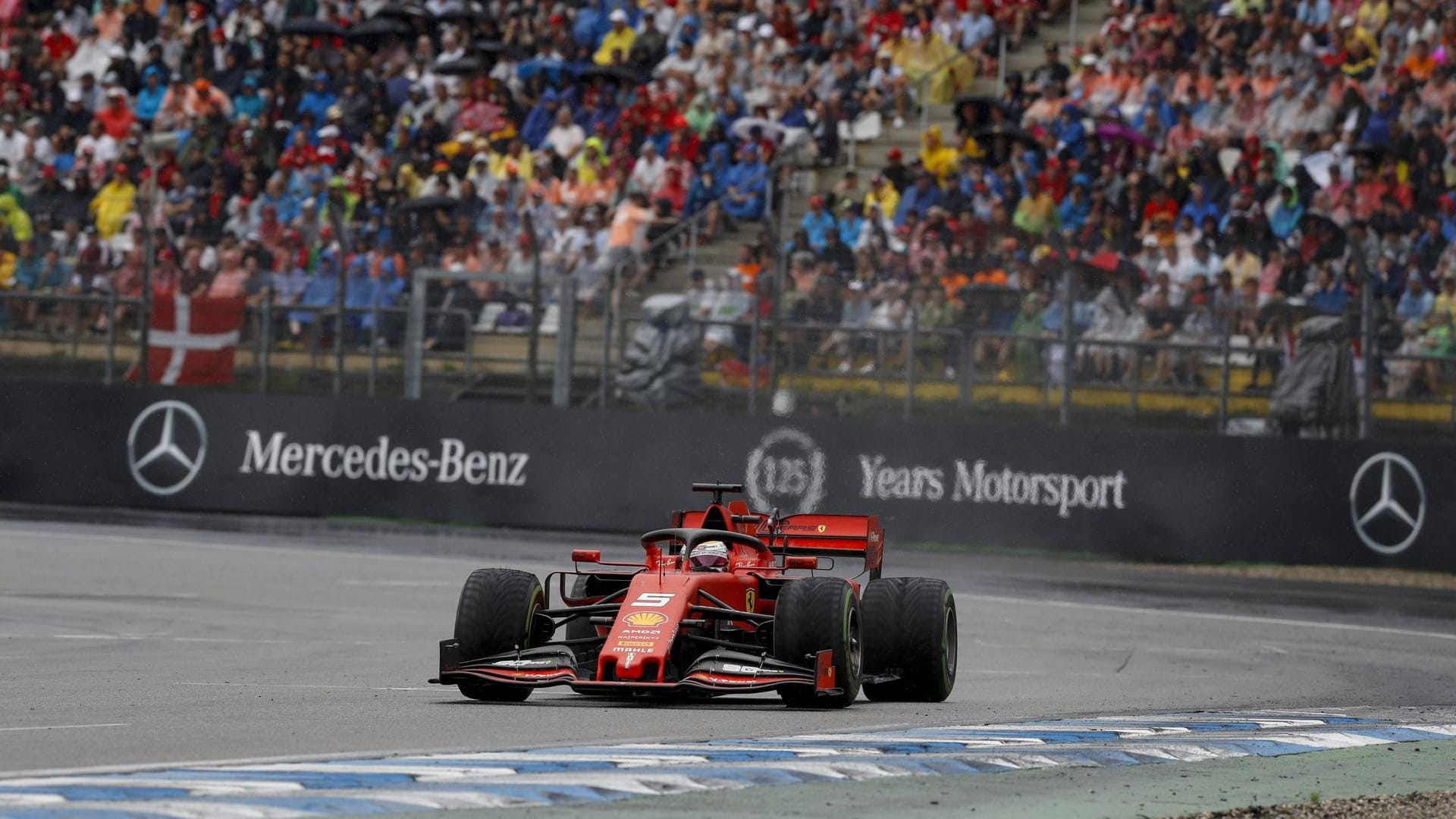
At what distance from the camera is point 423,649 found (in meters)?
12.5

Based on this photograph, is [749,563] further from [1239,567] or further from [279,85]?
[279,85]

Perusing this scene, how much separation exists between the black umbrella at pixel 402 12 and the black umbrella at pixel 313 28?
0.66 metres

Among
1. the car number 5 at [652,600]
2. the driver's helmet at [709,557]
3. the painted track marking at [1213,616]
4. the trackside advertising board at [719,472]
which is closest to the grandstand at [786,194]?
the trackside advertising board at [719,472]

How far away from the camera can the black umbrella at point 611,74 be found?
27094 mm

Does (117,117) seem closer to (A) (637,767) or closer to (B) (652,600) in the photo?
(B) (652,600)

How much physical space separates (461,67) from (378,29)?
6.64ft

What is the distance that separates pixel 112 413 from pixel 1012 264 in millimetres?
10553

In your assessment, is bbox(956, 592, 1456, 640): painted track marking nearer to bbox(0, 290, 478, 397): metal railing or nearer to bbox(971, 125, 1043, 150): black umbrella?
bbox(0, 290, 478, 397): metal railing

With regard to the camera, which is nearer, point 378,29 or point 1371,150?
point 1371,150

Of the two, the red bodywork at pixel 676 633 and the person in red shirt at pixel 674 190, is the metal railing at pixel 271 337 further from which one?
the red bodywork at pixel 676 633

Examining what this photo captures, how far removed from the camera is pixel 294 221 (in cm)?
2484

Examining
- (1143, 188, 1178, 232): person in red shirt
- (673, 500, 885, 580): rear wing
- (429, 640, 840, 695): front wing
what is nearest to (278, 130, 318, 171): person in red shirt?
(1143, 188, 1178, 232): person in red shirt

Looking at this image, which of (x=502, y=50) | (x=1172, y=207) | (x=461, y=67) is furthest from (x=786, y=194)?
(x=502, y=50)

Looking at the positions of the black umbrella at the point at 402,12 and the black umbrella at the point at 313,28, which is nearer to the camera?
the black umbrella at the point at 313,28
